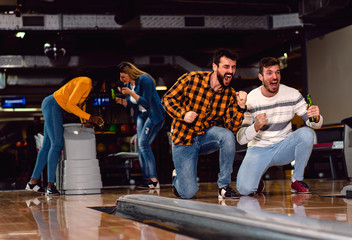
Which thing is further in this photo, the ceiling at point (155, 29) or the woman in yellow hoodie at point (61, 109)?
the ceiling at point (155, 29)

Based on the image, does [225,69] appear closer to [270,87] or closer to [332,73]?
[270,87]

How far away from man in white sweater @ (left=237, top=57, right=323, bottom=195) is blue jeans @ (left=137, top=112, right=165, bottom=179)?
2.01 m

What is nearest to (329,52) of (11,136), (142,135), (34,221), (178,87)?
(142,135)

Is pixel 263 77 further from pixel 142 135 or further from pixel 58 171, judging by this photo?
pixel 58 171

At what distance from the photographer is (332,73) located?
10391 mm

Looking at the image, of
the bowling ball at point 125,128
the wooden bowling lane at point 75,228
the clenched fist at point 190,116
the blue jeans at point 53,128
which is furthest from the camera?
the bowling ball at point 125,128

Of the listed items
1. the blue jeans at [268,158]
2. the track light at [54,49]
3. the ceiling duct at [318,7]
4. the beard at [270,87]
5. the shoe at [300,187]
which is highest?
the ceiling duct at [318,7]

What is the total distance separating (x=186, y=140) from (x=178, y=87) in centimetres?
39

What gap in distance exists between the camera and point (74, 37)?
13523 mm

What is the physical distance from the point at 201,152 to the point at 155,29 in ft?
21.2

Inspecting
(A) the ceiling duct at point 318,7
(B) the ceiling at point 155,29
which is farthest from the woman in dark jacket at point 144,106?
(A) the ceiling duct at point 318,7

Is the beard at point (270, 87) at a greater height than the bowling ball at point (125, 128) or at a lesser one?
greater

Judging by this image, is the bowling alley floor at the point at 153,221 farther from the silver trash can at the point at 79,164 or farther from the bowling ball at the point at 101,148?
the bowling ball at the point at 101,148

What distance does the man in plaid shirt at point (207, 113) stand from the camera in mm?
3918
